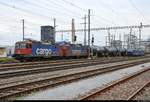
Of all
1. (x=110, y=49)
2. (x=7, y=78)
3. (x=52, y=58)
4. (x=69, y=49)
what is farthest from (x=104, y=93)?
(x=110, y=49)

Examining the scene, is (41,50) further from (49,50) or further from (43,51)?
(49,50)

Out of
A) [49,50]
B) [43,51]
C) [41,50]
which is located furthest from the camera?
[49,50]

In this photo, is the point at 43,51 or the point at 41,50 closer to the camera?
the point at 41,50

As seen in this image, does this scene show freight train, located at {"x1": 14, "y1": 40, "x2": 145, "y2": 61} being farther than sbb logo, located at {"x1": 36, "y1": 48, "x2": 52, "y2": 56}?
No

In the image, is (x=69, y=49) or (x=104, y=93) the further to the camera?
(x=69, y=49)

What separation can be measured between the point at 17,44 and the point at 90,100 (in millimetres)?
34341

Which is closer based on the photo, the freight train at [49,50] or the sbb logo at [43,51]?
the freight train at [49,50]

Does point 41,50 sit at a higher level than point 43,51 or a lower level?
higher

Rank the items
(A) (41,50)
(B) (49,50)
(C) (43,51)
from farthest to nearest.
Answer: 1. (B) (49,50)
2. (C) (43,51)
3. (A) (41,50)

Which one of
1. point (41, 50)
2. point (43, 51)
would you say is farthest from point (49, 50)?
point (41, 50)

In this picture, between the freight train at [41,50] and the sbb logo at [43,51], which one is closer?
the freight train at [41,50]

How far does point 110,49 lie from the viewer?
76125 millimetres

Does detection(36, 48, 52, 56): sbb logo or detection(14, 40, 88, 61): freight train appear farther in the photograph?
detection(36, 48, 52, 56): sbb logo

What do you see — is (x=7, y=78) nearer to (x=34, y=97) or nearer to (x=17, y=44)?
(x=34, y=97)
